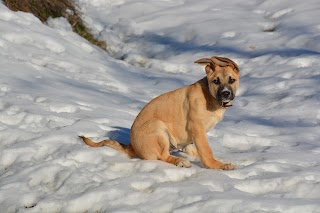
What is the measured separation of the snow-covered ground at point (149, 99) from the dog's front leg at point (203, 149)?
0.11 m

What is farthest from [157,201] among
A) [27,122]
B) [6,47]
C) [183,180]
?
[6,47]

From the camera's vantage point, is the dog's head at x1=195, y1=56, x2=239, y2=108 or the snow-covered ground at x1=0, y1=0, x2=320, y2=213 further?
the dog's head at x1=195, y1=56, x2=239, y2=108

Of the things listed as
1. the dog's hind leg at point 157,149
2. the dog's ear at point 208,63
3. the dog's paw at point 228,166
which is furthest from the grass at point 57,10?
the dog's paw at point 228,166

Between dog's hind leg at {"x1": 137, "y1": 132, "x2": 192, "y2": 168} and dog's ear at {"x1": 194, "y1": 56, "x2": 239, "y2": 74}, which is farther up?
dog's ear at {"x1": 194, "y1": 56, "x2": 239, "y2": 74}

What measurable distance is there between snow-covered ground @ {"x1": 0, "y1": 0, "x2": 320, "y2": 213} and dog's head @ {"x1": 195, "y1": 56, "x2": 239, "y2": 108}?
0.65m

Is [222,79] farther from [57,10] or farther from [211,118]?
[57,10]

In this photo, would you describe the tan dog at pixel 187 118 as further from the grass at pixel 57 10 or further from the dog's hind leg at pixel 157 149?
the grass at pixel 57 10

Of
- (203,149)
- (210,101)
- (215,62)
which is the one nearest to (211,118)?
(210,101)

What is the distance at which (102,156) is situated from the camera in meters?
5.57

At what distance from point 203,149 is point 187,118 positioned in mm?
332

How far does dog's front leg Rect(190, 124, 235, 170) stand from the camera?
5.42m

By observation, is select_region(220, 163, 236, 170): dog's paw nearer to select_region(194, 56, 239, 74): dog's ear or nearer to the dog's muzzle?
the dog's muzzle

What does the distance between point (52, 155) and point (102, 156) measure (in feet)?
1.46

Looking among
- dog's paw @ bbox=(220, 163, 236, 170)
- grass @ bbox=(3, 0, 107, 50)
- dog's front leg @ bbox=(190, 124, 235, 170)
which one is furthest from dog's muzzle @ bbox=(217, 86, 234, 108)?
grass @ bbox=(3, 0, 107, 50)
